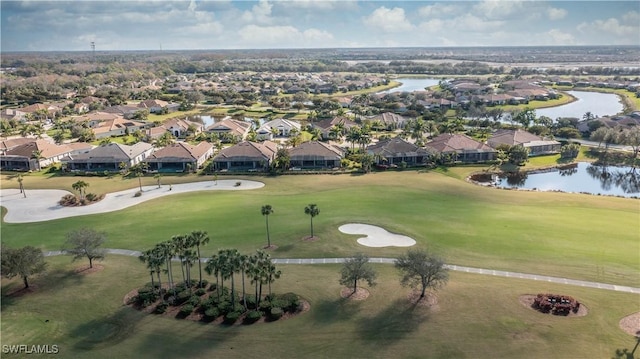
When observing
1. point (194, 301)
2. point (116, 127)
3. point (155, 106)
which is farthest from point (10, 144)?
point (194, 301)

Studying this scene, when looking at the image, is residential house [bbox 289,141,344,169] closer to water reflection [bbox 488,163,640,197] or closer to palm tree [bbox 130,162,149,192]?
water reflection [bbox 488,163,640,197]

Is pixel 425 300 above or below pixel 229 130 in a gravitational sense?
below

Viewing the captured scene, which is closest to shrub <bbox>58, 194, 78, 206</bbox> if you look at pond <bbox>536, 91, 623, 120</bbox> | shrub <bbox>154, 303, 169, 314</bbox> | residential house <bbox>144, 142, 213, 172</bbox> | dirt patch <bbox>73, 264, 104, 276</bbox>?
residential house <bbox>144, 142, 213, 172</bbox>

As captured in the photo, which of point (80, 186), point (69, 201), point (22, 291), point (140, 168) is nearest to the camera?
point (22, 291)

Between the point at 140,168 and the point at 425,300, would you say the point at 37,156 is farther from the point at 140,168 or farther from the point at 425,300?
the point at 425,300

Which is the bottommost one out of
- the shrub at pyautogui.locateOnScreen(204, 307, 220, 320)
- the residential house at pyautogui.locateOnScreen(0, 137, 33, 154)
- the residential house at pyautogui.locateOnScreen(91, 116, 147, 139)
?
the shrub at pyautogui.locateOnScreen(204, 307, 220, 320)

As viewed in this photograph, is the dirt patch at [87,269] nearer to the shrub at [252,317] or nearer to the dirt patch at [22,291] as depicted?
the dirt patch at [22,291]

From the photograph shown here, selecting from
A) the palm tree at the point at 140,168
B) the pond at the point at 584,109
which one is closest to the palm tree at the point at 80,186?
the palm tree at the point at 140,168
